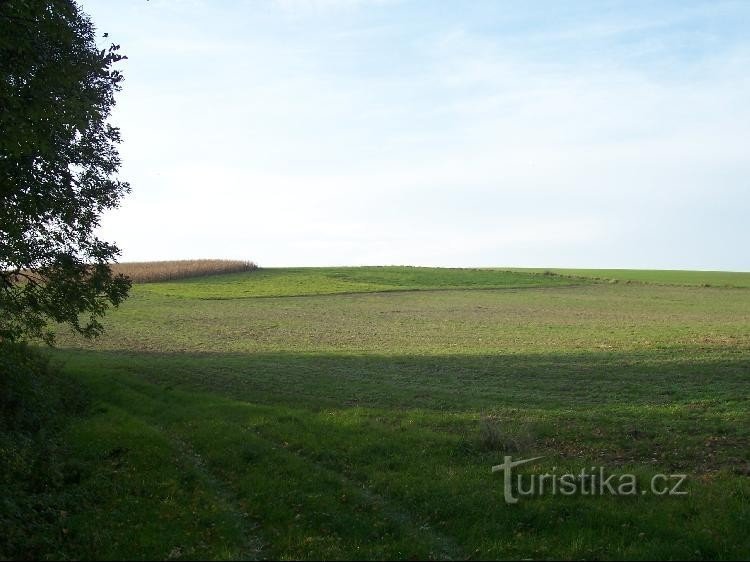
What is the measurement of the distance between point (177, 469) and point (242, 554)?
4024 millimetres

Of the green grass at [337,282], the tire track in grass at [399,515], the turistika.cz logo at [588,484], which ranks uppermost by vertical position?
the green grass at [337,282]

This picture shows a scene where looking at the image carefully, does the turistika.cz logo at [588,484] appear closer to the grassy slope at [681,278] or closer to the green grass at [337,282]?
the green grass at [337,282]

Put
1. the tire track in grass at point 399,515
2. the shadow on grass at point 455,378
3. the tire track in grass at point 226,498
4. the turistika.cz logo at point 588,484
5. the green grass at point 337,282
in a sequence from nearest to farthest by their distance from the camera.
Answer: the tire track in grass at point 399,515 → the tire track in grass at point 226,498 → the turistika.cz logo at point 588,484 → the shadow on grass at point 455,378 → the green grass at point 337,282

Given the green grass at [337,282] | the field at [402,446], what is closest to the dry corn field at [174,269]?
the green grass at [337,282]

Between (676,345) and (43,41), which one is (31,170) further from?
(676,345)

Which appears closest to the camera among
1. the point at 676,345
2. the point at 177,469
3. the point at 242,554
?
the point at 242,554

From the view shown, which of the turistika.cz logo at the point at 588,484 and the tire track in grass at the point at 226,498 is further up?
the turistika.cz logo at the point at 588,484

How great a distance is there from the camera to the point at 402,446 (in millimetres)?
13148

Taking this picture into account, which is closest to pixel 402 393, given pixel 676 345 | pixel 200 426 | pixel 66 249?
pixel 200 426

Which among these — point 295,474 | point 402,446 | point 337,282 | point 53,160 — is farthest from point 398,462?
point 337,282

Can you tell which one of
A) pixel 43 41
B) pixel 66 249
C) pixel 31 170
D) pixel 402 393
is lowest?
pixel 402 393

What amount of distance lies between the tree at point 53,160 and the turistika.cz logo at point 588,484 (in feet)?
33.9

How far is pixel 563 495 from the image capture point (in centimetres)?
991

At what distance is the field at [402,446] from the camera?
8.73 m
